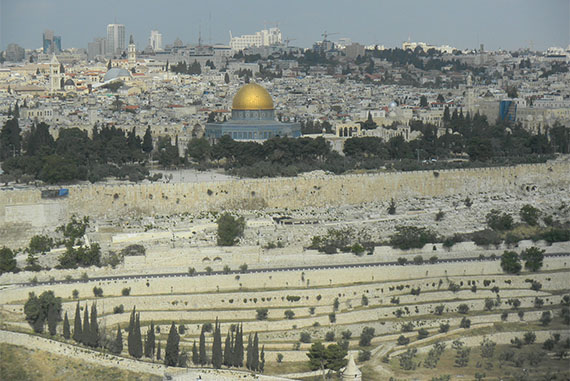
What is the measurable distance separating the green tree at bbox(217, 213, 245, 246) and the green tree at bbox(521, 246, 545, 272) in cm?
721

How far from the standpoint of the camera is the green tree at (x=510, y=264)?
33719mm

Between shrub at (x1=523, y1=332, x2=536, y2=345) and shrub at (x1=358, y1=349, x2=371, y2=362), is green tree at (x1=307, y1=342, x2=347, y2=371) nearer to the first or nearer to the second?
shrub at (x1=358, y1=349, x2=371, y2=362)

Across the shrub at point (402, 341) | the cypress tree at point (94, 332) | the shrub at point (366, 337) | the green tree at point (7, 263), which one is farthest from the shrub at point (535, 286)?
the green tree at point (7, 263)

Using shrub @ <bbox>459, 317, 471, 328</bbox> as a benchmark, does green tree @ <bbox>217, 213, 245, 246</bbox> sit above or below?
above

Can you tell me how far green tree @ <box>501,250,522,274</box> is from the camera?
111 feet

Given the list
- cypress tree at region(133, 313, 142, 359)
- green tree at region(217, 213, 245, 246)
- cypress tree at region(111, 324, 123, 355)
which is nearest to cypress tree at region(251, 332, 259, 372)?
cypress tree at region(133, 313, 142, 359)

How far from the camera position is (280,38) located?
15625cm

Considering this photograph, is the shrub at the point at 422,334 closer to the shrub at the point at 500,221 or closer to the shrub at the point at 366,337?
the shrub at the point at 366,337

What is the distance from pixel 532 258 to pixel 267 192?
9943 millimetres

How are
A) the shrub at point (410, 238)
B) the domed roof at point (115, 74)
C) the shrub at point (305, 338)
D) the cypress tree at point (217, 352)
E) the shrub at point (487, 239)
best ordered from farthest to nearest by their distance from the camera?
the domed roof at point (115, 74) → the shrub at point (487, 239) → the shrub at point (410, 238) → the shrub at point (305, 338) → the cypress tree at point (217, 352)

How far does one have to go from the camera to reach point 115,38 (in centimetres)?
15625

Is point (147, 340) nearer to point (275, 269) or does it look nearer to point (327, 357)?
point (327, 357)

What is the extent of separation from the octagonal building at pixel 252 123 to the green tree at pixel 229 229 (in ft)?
48.6

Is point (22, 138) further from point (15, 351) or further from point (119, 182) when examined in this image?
point (15, 351)
